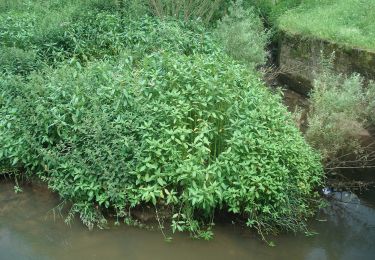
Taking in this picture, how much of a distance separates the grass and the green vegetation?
2839 millimetres

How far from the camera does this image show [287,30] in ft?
33.3

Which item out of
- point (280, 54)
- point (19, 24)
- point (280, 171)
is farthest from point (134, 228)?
point (280, 54)

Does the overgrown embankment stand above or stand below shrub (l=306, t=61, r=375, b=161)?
above

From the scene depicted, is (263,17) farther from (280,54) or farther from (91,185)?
(91,185)

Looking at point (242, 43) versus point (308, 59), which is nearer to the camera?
point (242, 43)

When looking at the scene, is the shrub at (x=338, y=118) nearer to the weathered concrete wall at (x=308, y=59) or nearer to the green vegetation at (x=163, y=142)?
the green vegetation at (x=163, y=142)

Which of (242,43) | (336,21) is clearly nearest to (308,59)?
(336,21)

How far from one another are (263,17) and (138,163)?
7.60 metres

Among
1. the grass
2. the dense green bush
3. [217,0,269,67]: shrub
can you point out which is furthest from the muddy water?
the grass

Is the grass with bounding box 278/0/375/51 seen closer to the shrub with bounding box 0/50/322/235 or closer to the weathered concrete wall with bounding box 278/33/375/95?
the weathered concrete wall with bounding box 278/33/375/95

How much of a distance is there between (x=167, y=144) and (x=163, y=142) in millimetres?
79

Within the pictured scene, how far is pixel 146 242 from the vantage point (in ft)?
17.9

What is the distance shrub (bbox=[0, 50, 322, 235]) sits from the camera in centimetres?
550

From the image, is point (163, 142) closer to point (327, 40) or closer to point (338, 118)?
point (338, 118)
